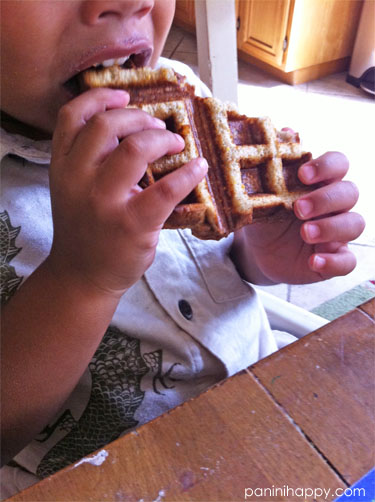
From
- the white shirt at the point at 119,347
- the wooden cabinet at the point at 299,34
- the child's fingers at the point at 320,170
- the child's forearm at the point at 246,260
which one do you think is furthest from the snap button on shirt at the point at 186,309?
the wooden cabinet at the point at 299,34

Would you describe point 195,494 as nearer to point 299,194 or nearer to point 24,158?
point 299,194

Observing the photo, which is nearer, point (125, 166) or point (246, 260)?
point (125, 166)

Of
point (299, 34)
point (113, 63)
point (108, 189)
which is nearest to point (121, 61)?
point (113, 63)

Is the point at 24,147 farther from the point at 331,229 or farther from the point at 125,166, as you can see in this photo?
the point at 331,229

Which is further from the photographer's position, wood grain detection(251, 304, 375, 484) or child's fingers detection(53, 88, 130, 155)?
child's fingers detection(53, 88, 130, 155)

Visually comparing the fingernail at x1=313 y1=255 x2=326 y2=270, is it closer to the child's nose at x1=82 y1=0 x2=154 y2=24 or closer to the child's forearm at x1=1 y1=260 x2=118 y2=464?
the child's forearm at x1=1 y1=260 x2=118 y2=464

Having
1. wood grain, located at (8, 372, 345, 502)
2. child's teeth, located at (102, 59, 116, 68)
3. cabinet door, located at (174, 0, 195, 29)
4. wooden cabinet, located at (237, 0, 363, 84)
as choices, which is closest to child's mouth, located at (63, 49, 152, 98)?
child's teeth, located at (102, 59, 116, 68)

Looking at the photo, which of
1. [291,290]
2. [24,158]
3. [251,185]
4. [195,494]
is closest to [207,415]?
[195,494]
